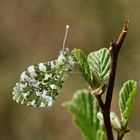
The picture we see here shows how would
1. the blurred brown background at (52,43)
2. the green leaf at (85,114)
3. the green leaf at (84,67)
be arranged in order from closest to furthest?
the green leaf at (85,114) → the green leaf at (84,67) → the blurred brown background at (52,43)

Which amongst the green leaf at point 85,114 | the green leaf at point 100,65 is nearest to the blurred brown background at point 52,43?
the green leaf at point 100,65

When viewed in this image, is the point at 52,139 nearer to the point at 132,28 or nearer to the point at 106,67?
the point at 132,28

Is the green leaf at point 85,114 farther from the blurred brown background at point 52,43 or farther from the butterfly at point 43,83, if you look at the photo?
the blurred brown background at point 52,43

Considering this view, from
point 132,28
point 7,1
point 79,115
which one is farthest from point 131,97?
point 7,1

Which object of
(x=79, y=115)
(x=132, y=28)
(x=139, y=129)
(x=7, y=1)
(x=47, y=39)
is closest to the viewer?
(x=79, y=115)

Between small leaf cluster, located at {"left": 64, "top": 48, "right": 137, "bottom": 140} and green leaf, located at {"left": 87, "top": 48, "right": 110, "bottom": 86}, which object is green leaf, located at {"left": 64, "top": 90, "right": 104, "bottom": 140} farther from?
Result: green leaf, located at {"left": 87, "top": 48, "right": 110, "bottom": 86}

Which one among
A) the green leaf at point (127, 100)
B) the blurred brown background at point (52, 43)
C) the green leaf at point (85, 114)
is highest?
the blurred brown background at point (52, 43)

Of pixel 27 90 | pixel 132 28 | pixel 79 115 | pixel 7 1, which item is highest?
pixel 7 1

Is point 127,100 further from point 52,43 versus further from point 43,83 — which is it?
point 52,43
